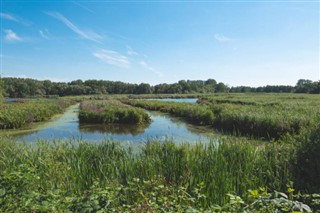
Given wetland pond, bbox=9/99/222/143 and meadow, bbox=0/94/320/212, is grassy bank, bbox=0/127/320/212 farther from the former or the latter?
wetland pond, bbox=9/99/222/143

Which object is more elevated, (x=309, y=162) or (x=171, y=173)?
(x=309, y=162)

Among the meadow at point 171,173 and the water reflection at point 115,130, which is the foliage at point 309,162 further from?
the water reflection at point 115,130

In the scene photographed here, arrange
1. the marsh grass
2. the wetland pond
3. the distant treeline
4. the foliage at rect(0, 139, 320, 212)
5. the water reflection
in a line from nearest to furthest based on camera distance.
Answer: the foliage at rect(0, 139, 320, 212) < the marsh grass < the wetland pond < the water reflection < the distant treeline

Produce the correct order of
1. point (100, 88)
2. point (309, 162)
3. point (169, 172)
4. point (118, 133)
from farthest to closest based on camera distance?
point (100, 88) → point (118, 133) → point (169, 172) → point (309, 162)

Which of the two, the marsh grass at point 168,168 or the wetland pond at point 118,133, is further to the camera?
the wetland pond at point 118,133

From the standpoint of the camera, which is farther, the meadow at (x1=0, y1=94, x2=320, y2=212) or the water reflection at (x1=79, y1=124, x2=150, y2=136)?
the water reflection at (x1=79, y1=124, x2=150, y2=136)

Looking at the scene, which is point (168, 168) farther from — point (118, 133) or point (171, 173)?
point (118, 133)

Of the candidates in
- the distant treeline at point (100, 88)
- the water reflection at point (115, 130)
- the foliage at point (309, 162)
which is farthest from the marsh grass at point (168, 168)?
the distant treeline at point (100, 88)

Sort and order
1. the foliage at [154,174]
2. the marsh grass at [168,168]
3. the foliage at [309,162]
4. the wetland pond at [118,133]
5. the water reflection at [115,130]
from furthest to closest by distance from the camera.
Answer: the water reflection at [115,130], the wetland pond at [118,133], the foliage at [309,162], the marsh grass at [168,168], the foliage at [154,174]

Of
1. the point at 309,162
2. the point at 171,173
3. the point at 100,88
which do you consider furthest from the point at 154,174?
the point at 100,88

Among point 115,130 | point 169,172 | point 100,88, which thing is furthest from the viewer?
point 100,88

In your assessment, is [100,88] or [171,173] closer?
[171,173]

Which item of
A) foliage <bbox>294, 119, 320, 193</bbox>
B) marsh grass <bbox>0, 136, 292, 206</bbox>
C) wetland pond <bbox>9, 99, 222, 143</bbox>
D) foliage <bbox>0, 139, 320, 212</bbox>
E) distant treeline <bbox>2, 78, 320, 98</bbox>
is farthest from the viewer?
distant treeline <bbox>2, 78, 320, 98</bbox>

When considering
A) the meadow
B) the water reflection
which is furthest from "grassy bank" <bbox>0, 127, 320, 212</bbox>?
the water reflection
